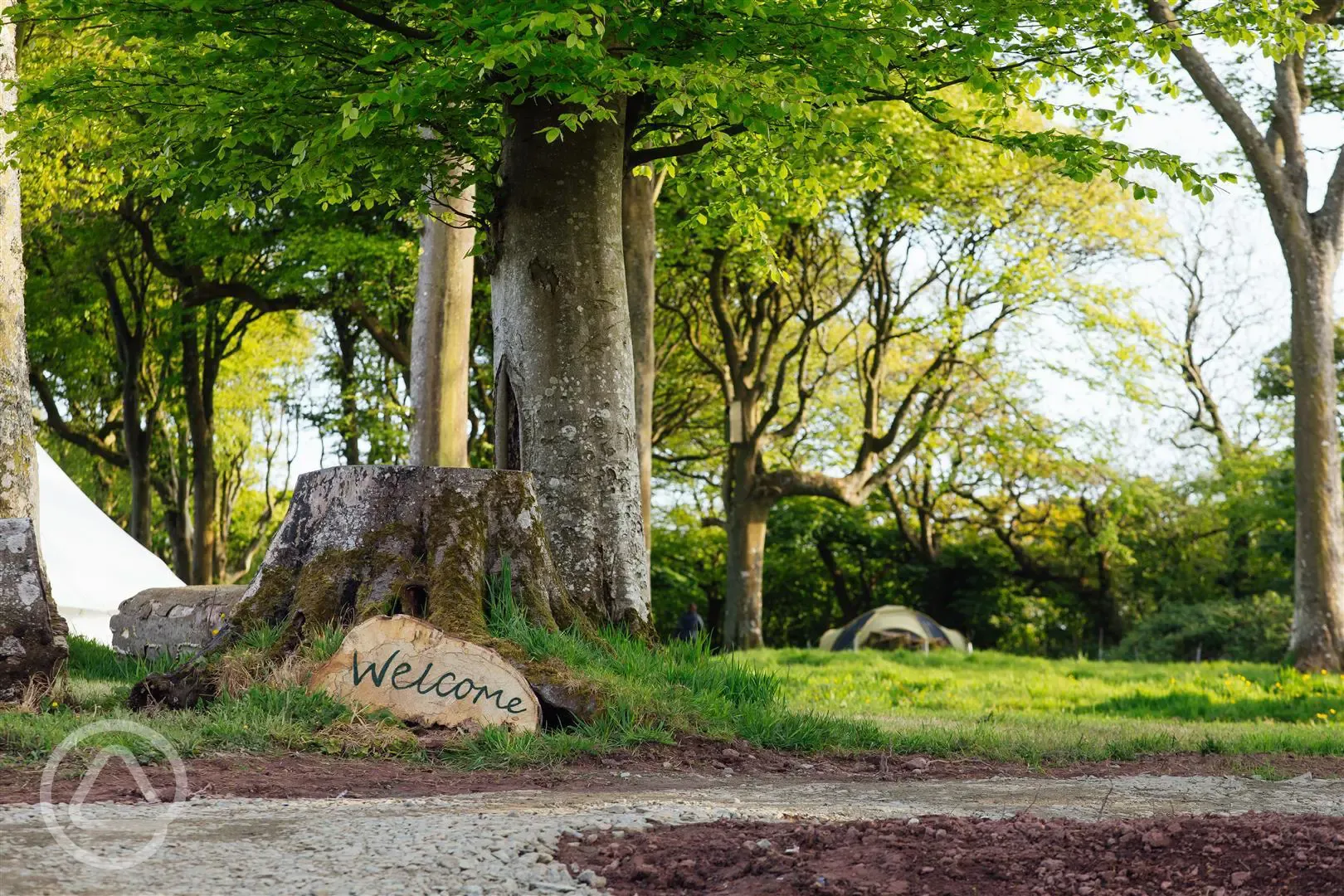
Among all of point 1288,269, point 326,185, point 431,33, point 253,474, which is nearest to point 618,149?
point 431,33

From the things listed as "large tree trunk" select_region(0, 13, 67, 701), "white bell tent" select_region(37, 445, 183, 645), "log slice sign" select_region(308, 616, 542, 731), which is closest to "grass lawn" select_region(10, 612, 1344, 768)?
"log slice sign" select_region(308, 616, 542, 731)

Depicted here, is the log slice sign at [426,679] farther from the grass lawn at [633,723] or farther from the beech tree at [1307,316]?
the beech tree at [1307,316]

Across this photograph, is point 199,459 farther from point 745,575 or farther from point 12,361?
point 12,361

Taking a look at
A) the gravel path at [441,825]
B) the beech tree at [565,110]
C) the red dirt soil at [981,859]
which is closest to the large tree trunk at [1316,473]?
the beech tree at [565,110]

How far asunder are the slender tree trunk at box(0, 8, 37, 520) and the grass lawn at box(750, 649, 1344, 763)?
6468 mm

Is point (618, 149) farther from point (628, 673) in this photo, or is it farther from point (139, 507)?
point (139, 507)

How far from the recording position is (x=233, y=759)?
19.6 ft

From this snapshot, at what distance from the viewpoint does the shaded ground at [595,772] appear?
532cm

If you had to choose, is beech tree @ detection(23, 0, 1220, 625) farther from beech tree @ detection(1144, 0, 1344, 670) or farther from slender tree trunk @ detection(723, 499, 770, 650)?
slender tree trunk @ detection(723, 499, 770, 650)

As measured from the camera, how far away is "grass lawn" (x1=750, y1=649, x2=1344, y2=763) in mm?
8180

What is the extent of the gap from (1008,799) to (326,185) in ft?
22.7

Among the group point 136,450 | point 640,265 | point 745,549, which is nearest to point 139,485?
point 136,450

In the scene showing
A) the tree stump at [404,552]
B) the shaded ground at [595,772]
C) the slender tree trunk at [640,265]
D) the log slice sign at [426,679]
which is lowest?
the shaded ground at [595,772]

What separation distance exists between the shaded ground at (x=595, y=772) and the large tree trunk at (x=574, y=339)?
2174 mm
